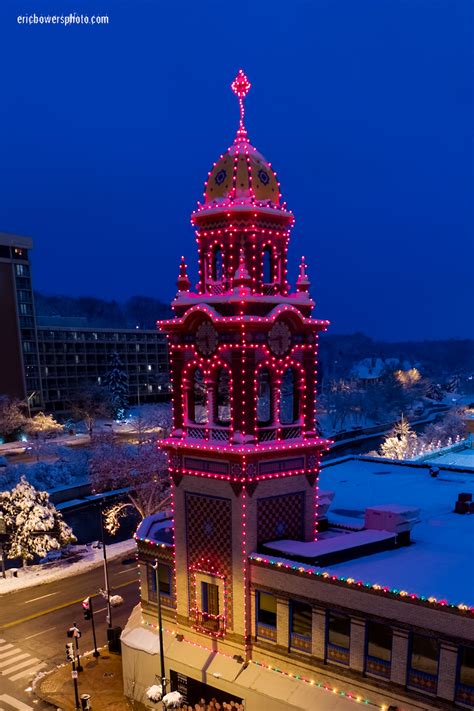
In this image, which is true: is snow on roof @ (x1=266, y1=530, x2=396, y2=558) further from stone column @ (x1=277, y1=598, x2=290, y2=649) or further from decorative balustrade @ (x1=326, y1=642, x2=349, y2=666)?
decorative balustrade @ (x1=326, y1=642, x2=349, y2=666)

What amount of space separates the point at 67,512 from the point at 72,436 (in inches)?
1440

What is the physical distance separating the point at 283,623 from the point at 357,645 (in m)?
3.19

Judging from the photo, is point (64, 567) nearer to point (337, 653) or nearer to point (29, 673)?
point (29, 673)

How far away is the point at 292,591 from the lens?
21078 mm

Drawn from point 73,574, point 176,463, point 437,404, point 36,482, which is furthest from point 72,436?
point 437,404

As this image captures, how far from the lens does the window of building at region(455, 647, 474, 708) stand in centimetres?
1714

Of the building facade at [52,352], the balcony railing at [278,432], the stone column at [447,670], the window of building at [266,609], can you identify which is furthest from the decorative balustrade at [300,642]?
the building facade at [52,352]

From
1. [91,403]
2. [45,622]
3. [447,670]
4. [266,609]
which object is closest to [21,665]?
[45,622]

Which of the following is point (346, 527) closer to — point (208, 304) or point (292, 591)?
point (292, 591)

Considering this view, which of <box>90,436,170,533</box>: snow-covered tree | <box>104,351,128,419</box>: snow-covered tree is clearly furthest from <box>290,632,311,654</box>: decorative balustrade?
<box>104,351,128,419</box>: snow-covered tree

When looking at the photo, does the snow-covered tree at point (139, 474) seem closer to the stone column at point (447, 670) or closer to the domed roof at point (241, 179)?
the domed roof at point (241, 179)

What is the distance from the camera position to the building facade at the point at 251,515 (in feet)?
67.3

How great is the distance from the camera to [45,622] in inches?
1377

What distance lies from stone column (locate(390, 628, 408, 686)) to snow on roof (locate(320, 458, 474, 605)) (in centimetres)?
153
